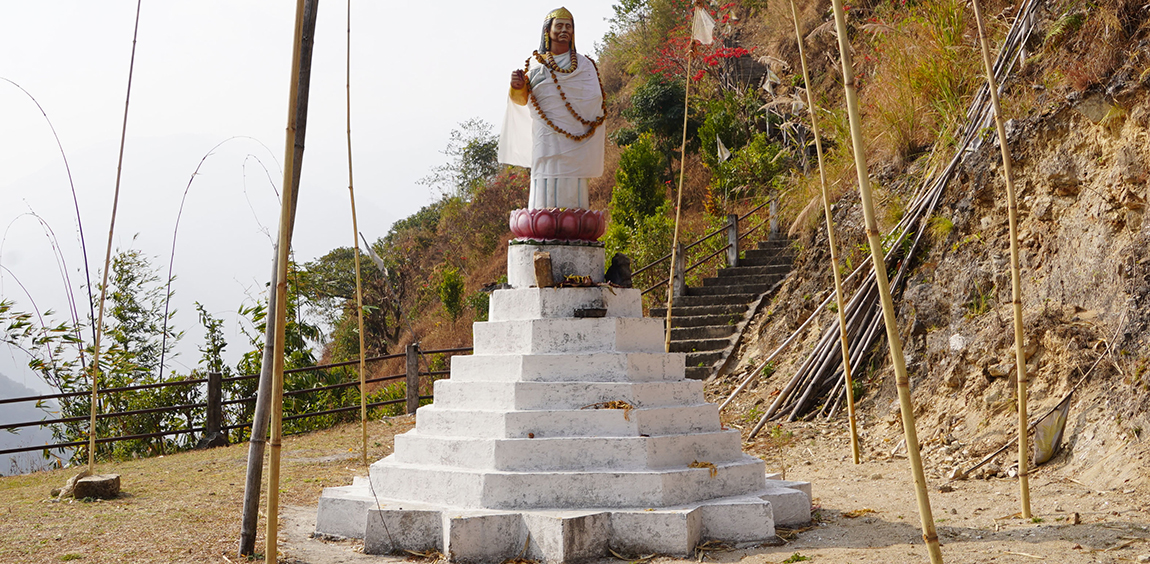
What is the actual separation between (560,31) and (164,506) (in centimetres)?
448

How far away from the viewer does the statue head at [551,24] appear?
5.66m

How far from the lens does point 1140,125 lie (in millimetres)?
6250

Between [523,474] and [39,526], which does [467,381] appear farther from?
[39,526]

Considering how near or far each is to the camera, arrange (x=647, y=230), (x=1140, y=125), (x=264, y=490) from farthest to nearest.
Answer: (x=647, y=230) → (x=264, y=490) → (x=1140, y=125)

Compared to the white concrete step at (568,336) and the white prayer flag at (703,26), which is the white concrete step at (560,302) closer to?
the white concrete step at (568,336)

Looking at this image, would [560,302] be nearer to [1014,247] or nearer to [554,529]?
[554,529]

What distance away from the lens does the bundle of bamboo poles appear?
786cm

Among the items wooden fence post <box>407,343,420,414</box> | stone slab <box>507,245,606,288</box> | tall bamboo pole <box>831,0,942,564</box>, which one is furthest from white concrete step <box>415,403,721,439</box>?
wooden fence post <box>407,343,420,414</box>

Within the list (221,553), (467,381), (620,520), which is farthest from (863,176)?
(221,553)

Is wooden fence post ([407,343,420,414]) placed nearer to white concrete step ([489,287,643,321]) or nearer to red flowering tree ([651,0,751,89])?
white concrete step ([489,287,643,321])

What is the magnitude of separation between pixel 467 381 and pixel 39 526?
298 cm

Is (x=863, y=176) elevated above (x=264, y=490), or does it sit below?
above

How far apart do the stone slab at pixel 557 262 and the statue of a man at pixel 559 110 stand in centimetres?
32

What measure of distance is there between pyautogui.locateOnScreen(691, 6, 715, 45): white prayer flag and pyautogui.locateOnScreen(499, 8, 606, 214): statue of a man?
84 cm
